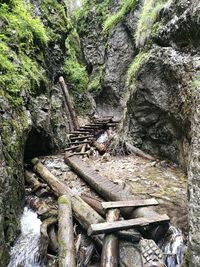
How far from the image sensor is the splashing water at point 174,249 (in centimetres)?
402

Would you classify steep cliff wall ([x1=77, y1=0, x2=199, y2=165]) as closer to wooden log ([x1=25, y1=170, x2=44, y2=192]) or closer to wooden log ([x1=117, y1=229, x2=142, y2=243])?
wooden log ([x1=117, y1=229, x2=142, y2=243])

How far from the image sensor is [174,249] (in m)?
4.15

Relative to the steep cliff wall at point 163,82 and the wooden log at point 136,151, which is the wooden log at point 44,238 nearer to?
the steep cliff wall at point 163,82

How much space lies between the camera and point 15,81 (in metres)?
7.41

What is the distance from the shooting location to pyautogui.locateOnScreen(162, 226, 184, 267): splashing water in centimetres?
402

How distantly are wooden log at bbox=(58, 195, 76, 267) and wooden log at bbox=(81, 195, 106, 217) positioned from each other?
0.44 m

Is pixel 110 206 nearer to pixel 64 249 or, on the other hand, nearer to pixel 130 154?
pixel 64 249

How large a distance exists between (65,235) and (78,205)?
34.6 inches

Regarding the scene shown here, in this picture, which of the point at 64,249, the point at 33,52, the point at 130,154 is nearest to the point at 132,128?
the point at 130,154

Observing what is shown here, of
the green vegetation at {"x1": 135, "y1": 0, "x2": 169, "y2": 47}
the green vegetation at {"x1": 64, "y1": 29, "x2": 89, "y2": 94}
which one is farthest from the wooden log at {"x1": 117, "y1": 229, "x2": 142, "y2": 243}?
the green vegetation at {"x1": 64, "y1": 29, "x2": 89, "y2": 94}

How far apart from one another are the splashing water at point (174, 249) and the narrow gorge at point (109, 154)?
0.01m

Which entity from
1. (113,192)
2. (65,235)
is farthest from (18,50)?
(65,235)

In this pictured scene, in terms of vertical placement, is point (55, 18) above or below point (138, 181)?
above

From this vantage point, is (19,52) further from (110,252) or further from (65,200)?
(110,252)
